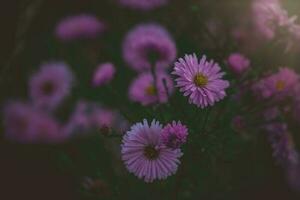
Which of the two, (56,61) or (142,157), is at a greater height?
(56,61)

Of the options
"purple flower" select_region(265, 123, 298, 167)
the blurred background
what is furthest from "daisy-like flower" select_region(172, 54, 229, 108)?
"purple flower" select_region(265, 123, 298, 167)

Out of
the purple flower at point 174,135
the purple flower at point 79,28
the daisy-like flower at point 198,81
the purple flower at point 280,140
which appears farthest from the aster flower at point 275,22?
the purple flower at point 79,28

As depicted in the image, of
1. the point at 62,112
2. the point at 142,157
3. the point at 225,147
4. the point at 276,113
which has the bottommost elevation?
the point at 142,157

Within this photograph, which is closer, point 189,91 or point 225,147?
point 189,91

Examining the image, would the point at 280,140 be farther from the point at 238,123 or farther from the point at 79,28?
the point at 79,28

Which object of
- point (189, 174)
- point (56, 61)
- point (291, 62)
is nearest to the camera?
point (189, 174)

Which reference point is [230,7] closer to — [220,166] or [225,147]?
[220,166]

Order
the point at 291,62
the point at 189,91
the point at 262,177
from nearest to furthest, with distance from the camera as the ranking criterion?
the point at 189,91 < the point at 291,62 < the point at 262,177

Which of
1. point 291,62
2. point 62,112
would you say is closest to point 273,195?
point 291,62

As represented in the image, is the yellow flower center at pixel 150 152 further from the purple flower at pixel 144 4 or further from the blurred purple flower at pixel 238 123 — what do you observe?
the purple flower at pixel 144 4
